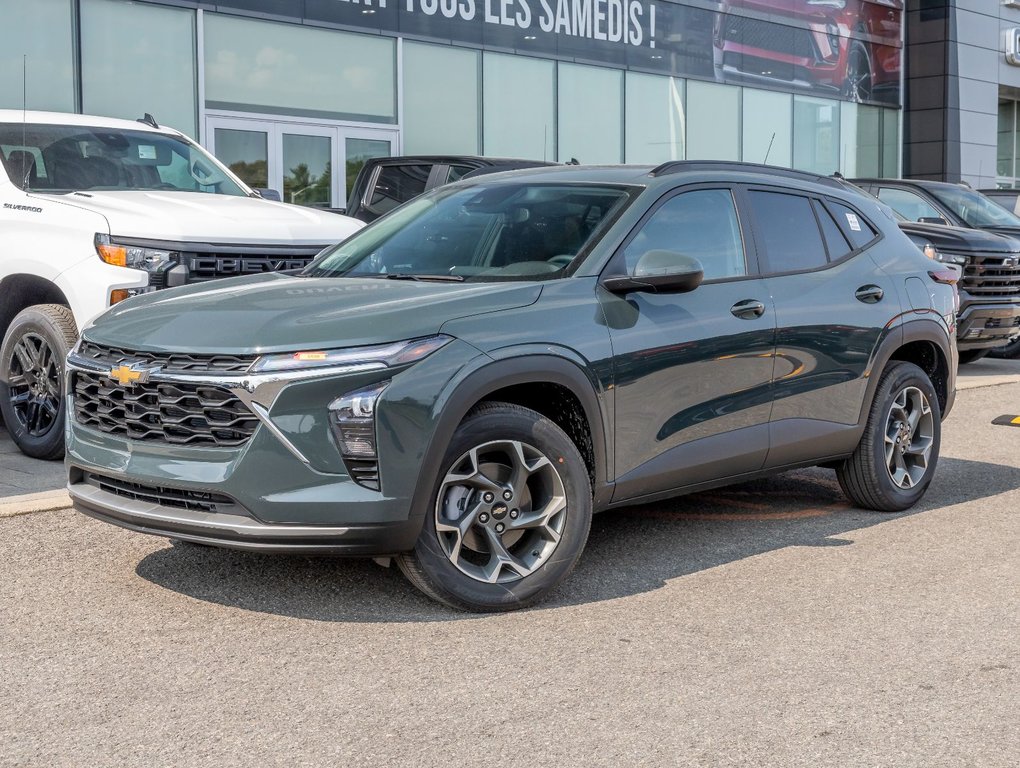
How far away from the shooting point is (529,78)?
2300 centimetres

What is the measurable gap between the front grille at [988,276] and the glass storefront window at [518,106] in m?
10.1

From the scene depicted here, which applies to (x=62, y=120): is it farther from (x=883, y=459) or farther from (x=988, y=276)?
(x=988, y=276)

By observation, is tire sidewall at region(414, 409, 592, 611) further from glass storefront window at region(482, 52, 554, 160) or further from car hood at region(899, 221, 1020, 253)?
glass storefront window at region(482, 52, 554, 160)

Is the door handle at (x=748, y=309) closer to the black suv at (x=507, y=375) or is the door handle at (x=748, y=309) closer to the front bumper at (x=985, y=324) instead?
the black suv at (x=507, y=375)

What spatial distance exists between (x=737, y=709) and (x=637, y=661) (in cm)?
51

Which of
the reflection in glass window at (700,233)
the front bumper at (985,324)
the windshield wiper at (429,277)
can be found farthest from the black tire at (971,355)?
the windshield wiper at (429,277)

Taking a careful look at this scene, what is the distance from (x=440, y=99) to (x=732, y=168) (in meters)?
15.8

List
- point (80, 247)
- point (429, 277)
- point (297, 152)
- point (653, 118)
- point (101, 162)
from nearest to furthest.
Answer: point (429, 277) → point (80, 247) → point (101, 162) → point (297, 152) → point (653, 118)

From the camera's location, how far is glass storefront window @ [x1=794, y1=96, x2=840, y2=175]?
95.7 ft

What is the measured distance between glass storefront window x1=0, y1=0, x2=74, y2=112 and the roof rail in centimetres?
1162

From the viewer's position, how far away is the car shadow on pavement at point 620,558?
514cm

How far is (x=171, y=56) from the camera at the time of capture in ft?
58.2

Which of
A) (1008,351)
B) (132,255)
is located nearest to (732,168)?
(132,255)

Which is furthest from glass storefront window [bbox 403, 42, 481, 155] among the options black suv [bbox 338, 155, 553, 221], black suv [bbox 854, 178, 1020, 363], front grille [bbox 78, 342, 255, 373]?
front grille [bbox 78, 342, 255, 373]
